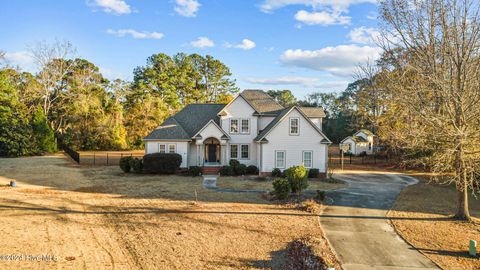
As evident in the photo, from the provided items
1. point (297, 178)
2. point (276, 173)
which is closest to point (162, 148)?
point (276, 173)

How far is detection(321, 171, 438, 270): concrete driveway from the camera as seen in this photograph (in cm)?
998

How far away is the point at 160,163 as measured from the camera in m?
27.5

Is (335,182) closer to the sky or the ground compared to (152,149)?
closer to the ground

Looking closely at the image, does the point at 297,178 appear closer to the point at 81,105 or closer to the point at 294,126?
the point at 294,126

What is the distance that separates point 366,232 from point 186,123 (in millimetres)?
22801

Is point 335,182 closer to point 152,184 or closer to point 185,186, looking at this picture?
point 185,186

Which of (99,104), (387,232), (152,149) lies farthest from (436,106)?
(99,104)

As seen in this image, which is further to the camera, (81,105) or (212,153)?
(81,105)

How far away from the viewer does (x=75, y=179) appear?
80.6 ft

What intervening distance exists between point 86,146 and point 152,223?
4371 centimetres

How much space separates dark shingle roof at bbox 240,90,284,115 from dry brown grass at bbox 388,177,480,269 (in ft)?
46.8

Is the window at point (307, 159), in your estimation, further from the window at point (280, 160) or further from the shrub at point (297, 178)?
the shrub at point (297, 178)

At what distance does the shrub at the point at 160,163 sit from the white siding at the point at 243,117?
5356 millimetres

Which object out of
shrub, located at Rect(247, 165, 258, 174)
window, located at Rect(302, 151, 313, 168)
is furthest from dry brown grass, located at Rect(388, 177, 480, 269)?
shrub, located at Rect(247, 165, 258, 174)
